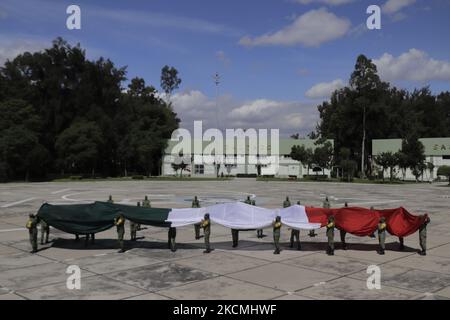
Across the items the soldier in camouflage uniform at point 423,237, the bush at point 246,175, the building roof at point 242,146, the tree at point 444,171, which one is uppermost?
the building roof at point 242,146

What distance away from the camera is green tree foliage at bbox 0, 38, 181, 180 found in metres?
72.4

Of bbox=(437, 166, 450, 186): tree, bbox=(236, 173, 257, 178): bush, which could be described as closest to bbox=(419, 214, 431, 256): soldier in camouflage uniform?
bbox=(437, 166, 450, 186): tree

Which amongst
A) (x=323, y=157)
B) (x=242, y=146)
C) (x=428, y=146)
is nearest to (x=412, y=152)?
(x=323, y=157)

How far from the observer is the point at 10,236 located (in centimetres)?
2142

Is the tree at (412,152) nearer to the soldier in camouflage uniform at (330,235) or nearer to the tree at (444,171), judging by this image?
the tree at (444,171)

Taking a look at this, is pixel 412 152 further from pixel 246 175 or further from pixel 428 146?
pixel 246 175

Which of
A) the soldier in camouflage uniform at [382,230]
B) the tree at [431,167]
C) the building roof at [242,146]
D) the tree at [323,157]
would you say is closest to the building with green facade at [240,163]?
the building roof at [242,146]

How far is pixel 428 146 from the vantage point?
8594 cm

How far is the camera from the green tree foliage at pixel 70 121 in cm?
7238

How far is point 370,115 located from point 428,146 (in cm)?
1158

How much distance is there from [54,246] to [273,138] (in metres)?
76.6

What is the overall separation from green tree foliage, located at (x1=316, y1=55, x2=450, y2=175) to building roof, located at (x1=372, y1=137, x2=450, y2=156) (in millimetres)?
2914

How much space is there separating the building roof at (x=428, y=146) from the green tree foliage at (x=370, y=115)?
2.91 meters
